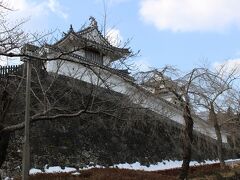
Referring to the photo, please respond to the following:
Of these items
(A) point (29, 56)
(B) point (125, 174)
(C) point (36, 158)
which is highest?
(A) point (29, 56)

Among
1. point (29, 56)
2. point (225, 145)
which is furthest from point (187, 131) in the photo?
point (225, 145)

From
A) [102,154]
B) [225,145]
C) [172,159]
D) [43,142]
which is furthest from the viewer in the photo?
[225,145]

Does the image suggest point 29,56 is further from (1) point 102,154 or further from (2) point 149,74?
(1) point 102,154

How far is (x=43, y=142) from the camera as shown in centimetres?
2106

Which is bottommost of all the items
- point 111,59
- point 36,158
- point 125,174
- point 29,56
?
point 125,174

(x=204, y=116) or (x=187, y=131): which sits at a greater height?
(x=204, y=116)

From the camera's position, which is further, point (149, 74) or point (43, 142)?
point (43, 142)

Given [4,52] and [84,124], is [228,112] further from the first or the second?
[4,52]

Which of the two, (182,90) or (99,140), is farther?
(99,140)

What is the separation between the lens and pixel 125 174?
51.3 feet

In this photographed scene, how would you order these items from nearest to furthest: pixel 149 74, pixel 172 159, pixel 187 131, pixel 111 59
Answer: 1. pixel 111 59
2. pixel 187 131
3. pixel 149 74
4. pixel 172 159

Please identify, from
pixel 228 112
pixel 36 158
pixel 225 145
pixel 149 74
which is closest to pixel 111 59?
pixel 149 74

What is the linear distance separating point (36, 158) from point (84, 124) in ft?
19.4

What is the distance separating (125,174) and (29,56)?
650 centimetres
